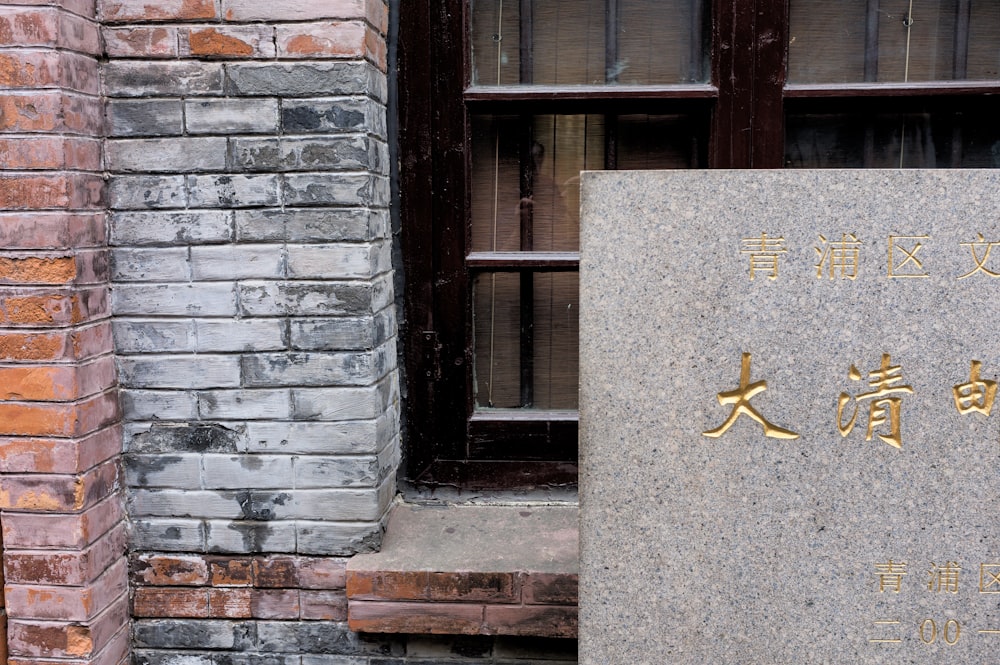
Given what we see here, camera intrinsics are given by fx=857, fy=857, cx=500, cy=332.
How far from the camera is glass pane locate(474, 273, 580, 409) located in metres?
2.35

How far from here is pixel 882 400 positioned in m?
1.63

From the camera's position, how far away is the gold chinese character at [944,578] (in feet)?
5.45

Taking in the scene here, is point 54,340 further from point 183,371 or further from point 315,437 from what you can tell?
point 315,437

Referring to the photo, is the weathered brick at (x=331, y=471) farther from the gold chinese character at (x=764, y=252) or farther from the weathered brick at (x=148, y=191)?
the gold chinese character at (x=764, y=252)

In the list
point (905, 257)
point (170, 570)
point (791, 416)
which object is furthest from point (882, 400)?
point (170, 570)

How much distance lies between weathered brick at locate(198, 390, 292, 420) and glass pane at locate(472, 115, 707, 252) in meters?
0.70

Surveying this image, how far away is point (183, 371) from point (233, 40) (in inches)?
31.1

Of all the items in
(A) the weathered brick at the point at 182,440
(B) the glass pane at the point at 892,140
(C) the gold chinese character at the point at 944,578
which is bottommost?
(C) the gold chinese character at the point at 944,578

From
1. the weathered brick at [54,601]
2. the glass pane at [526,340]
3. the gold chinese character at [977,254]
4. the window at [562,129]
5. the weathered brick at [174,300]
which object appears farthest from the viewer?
the glass pane at [526,340]

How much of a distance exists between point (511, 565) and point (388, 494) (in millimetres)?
398

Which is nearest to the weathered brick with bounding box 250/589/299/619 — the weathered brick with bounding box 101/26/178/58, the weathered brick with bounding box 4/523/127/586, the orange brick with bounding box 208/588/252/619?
the orange brick with bounding box 208/588/252/619

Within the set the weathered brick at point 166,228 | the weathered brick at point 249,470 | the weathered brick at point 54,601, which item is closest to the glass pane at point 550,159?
the weathered brick at point 166,228

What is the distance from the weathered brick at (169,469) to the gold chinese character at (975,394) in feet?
5.52

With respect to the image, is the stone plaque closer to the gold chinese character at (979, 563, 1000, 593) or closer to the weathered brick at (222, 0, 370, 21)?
the gold chinese character at (979, 563, 1000, 593)
